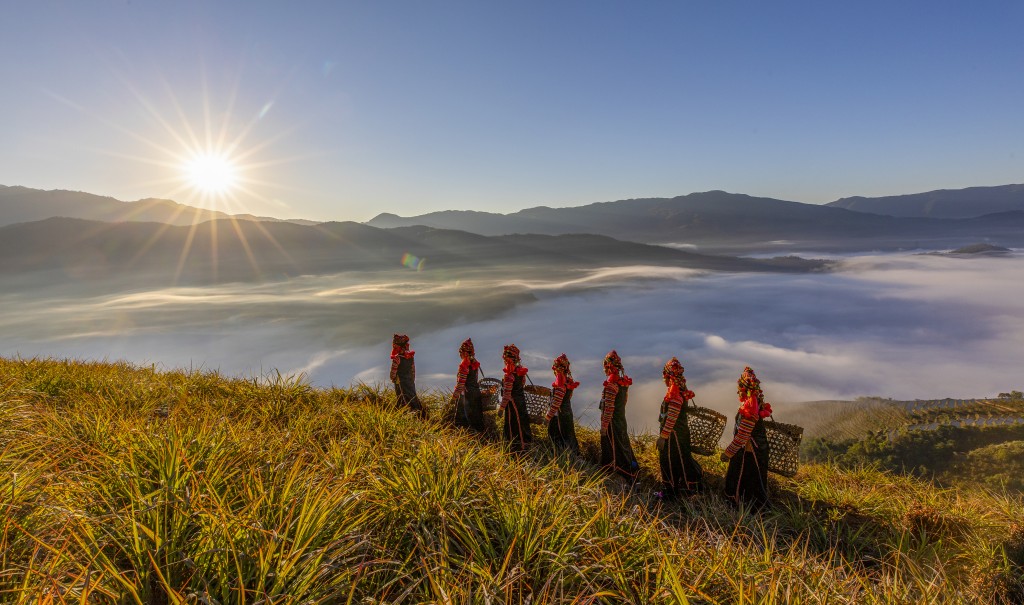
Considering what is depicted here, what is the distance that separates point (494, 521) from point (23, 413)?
4.98 m

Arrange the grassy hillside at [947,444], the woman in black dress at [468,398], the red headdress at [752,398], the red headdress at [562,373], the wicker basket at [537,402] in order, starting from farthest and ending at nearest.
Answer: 1. the grassy hillside at [947,444]
2. the woman in black dress at [468,398]
3. the wicker basket at [537,402]
4. the red headdress at [562,373]
5. the red headdress at [752,398]

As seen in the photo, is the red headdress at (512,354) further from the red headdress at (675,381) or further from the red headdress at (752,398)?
the red headdress at (752,398)

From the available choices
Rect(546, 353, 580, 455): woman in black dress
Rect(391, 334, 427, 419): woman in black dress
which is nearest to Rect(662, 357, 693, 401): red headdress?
Rect(546, 353, 580, 455): woman in black dress

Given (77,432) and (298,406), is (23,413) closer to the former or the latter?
(77,432)

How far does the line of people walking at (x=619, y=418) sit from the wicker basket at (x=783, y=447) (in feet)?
0.84

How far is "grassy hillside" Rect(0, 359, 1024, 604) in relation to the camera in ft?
6.98

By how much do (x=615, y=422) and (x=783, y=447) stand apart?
2.39 meters

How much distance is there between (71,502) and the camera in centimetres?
261

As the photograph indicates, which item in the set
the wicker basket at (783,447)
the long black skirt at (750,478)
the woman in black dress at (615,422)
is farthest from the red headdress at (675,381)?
the wicker basket at (783,447)

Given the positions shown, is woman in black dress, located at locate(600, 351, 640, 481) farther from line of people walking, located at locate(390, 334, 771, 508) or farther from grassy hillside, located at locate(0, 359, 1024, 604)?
grassy hillside, located at locate(0, 359, 1024, 604)

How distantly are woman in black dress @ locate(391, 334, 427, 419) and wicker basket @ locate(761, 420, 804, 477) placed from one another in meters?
5.76

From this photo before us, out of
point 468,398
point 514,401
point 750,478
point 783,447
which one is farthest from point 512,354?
point 783,447

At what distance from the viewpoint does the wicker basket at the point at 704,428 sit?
667 cm

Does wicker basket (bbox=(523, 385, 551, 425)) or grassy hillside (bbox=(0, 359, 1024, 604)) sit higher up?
grassy hillside (bbox=(0, 359, 1024, 604))
